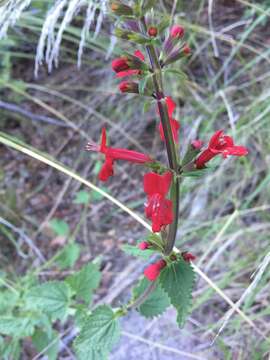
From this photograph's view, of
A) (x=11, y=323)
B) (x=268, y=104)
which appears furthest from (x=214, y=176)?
(x=11, y=323)

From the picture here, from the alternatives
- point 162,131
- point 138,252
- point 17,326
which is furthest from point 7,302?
point 162,131

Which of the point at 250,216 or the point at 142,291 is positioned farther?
the point at 250,216

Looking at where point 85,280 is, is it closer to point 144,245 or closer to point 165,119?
point 144,245

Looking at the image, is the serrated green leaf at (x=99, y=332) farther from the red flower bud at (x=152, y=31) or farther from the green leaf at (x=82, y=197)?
the green leaf at (x=82, y=197)

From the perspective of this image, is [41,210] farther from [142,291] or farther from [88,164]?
[142,291]

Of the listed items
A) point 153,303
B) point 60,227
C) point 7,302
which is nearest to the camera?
point 153,303

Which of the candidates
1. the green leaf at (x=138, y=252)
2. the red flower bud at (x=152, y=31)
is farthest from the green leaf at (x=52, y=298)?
the red flower bud at (x=152, y=31)

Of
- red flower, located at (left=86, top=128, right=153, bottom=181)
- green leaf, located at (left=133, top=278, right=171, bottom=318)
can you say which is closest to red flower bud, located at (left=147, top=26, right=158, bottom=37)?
red flower, located at (left=86, top=128, right=153, bottom=181)
